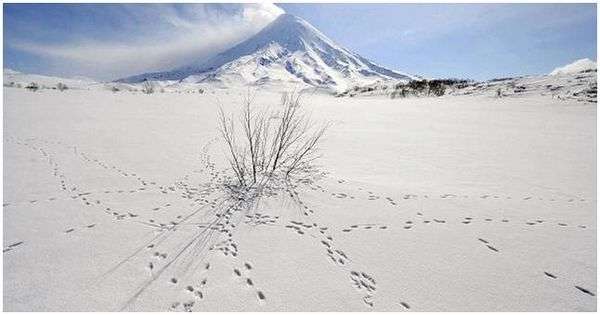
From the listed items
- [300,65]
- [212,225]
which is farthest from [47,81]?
[300,65]

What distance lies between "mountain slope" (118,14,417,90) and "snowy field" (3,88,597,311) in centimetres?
12518

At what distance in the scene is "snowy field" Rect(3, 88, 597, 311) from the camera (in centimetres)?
208

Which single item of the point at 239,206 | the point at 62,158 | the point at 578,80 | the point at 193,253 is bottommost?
the point at 193,253

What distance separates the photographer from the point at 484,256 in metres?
2.53

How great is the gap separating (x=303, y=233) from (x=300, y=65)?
16725 centimetres

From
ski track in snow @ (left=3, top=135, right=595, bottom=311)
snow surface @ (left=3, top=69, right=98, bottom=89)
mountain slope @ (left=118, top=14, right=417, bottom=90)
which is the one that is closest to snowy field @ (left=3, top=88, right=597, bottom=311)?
ski track in snow @ (left=3, top=135, right=595, bottom=311)

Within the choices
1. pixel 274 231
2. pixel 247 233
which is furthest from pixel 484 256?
pixel 247 233

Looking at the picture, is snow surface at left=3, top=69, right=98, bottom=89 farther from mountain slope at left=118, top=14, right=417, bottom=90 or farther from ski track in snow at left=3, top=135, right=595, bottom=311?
mountain slope at left=118, top=14, right=417, bottom=90

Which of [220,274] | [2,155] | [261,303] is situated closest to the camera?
[261,303]

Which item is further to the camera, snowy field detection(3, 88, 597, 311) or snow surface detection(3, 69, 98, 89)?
snow surface detection(3, 69, 98, 89)

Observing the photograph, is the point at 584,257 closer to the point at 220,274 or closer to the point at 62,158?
the point at 220,274

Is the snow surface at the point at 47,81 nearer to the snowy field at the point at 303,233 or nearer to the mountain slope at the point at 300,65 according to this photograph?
the snowy field at the point at 303,233

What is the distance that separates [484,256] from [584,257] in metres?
0.70

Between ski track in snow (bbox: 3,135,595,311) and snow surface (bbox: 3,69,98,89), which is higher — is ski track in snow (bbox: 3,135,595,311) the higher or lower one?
the lower one
